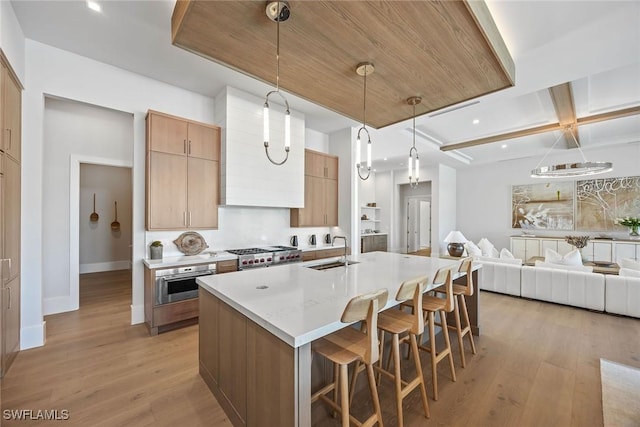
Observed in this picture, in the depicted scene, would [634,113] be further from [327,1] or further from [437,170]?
[327,1]

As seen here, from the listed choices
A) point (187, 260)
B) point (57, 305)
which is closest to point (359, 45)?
point (187, 260)

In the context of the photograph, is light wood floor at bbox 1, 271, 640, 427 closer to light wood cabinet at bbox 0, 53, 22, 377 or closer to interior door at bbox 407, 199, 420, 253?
light wood cabinet at bbox 0, 53, 22, 377

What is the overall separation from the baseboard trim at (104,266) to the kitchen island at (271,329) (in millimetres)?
5938

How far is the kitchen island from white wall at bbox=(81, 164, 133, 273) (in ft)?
19.6

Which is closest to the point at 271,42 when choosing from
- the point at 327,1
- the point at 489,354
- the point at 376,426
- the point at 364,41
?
the point at 327,1

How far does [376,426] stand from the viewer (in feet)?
5.54

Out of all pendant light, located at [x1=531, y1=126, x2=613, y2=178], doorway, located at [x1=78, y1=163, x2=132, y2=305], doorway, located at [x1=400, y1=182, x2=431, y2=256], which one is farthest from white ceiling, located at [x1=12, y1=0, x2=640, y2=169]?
doorway, located at [x1=400, y1=182, x2=431, y2=256]

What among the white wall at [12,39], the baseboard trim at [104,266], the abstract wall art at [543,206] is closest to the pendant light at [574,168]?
the abstract wall art at [543,206]

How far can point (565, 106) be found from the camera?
3.94 m

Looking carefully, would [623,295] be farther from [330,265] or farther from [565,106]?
[330,265]

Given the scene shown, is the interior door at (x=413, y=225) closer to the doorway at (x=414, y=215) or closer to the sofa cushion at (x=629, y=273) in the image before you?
the doorway at (x=414, y=215)

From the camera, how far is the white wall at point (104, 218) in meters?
Result: 6.11

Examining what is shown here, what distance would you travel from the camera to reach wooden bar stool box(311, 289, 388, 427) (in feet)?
4.25

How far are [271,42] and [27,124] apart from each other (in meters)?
2.64
